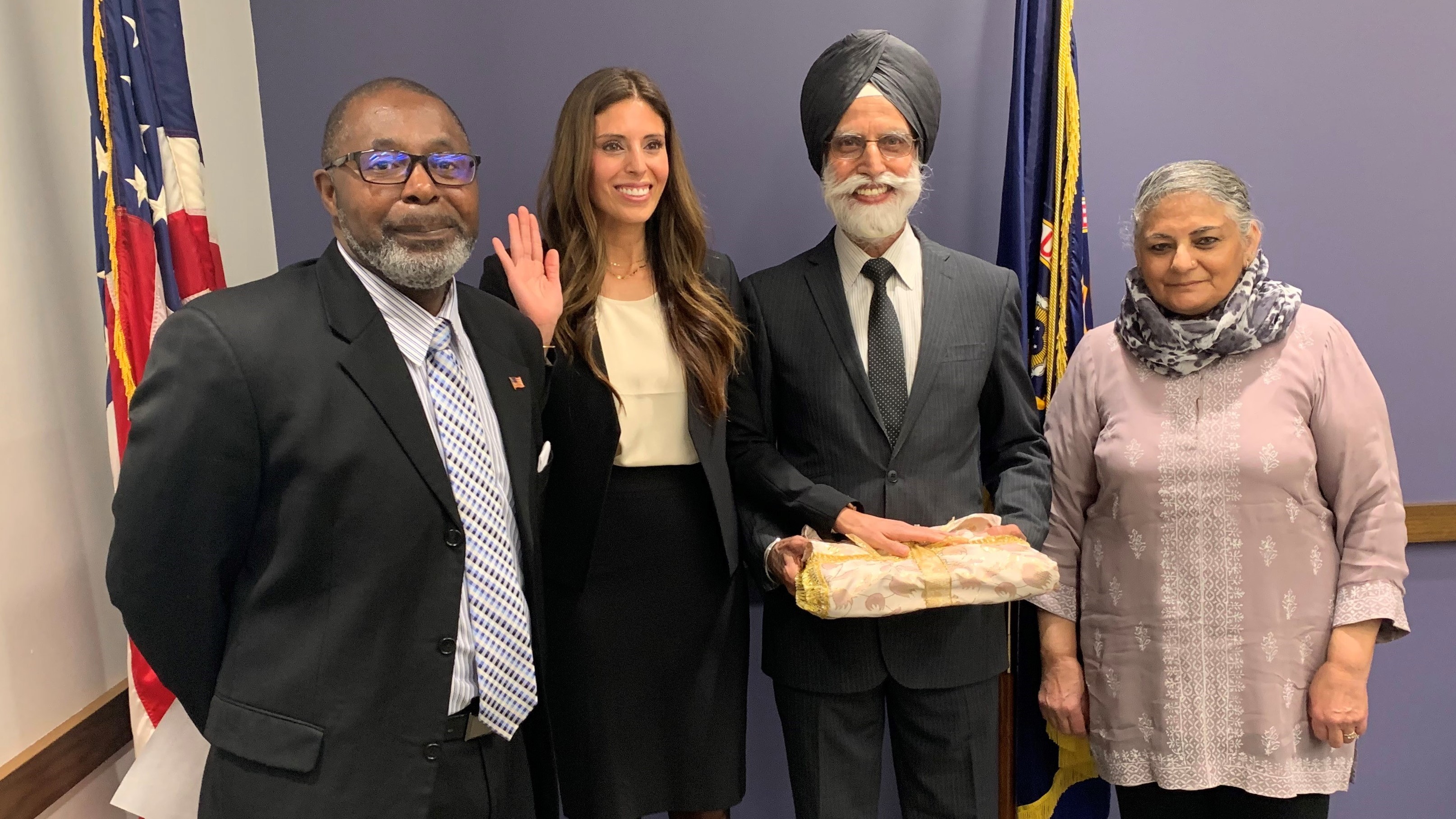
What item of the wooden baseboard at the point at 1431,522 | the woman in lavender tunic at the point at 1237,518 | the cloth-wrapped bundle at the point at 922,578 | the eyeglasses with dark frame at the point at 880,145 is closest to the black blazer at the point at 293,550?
the cloth-wrapped bundle at the point at 922,578

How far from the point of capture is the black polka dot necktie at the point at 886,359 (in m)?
2.05

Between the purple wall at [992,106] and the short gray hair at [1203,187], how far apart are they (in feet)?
2.21

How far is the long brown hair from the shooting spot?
204cm

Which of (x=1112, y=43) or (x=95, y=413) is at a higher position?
(x=1112, y=43)

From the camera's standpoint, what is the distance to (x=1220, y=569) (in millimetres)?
2033

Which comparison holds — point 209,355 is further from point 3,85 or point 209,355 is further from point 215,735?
point 3,85

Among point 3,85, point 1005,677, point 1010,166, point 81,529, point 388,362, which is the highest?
point 3,85

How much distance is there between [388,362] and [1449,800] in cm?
321

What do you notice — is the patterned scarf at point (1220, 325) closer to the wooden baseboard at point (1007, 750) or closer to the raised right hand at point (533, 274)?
the wooden baseboard at point (1007, 750)

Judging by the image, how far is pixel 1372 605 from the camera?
6.40 ft

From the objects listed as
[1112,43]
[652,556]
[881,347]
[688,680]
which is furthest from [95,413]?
[1112,43]

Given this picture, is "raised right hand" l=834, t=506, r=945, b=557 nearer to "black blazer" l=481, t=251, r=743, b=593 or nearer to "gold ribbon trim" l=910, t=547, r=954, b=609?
"gold ribbon trim" l=910, t=547, r=954, b=609

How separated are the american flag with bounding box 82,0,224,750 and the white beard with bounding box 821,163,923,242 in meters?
1.25

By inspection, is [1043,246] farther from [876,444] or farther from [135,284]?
[135,284]
